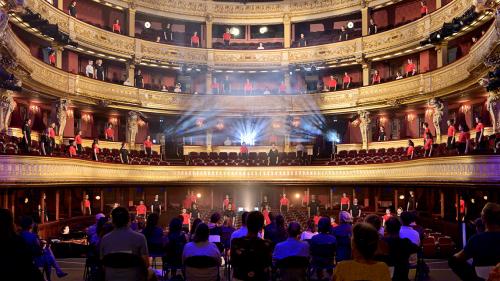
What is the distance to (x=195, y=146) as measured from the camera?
1399 inches

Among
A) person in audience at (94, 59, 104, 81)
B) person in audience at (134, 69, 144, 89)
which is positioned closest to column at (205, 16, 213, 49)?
person in audience at (134, 69, 144, 89)

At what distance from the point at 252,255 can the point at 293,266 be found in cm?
130

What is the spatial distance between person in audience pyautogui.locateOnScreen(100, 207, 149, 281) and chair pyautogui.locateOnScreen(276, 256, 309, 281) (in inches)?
83.7

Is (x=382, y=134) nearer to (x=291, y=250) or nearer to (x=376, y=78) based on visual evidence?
(x=376, y=78)

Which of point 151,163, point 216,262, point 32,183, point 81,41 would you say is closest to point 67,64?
point 81,41

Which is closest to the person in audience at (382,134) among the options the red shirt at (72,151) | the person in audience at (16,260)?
the red shirt at (72,151)

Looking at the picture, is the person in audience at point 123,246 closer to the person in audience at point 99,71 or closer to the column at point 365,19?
the person in audience at point 99,71

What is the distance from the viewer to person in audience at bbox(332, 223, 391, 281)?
12.1ft

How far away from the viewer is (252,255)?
566 centimetres

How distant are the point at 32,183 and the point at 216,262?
12647 millimetres

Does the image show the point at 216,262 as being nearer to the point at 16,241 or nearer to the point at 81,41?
the point at 16,241

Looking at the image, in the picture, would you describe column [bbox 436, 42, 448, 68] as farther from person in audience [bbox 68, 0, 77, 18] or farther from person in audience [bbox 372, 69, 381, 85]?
person in audience [bbox 68, 0, 77, 18]

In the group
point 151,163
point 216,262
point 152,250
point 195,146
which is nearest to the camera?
point 216,262

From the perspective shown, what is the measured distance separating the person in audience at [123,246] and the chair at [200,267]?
42.3 inches
